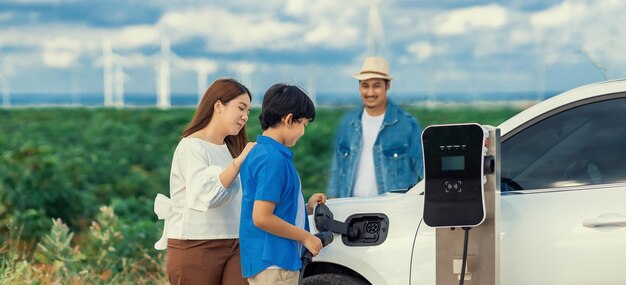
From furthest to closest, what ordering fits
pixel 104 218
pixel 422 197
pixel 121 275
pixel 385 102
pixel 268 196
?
pixel 104 218, pixel 121 275, pixel 385 102, pixel 422 197, pixel 268 196

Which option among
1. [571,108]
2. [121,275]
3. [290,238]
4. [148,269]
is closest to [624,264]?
[571,108]

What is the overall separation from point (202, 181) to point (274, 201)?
1.64 feet

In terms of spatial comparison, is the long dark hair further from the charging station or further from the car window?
the car window

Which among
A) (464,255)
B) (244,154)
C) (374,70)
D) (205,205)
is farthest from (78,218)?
(464,255)

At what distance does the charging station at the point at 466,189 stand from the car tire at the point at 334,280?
56cm

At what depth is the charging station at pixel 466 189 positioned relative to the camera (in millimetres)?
4414

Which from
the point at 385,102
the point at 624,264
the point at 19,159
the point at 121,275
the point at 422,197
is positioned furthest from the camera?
the point at 19,159

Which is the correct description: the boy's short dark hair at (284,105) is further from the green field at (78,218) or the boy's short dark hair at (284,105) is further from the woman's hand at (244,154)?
the green field at (78,218)

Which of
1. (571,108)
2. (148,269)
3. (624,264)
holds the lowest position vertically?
(148,269)

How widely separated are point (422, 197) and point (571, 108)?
2.54ft

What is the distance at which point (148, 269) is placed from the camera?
9.44 m

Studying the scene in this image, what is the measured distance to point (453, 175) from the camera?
4457 millimetres

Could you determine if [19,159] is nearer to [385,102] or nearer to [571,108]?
[385,102]

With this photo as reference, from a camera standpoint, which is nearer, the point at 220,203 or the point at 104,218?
the point at 220,203
